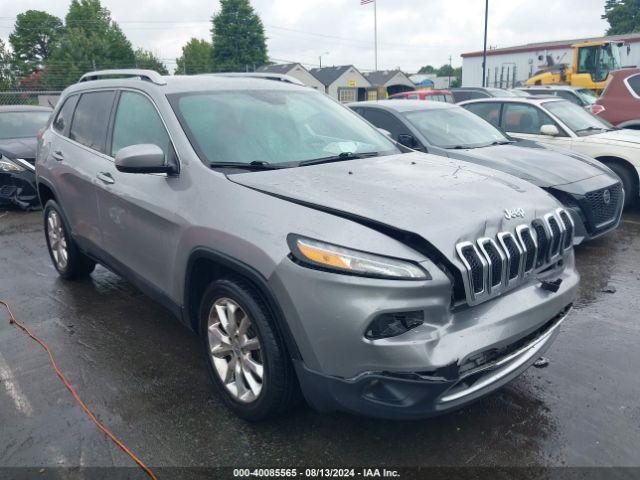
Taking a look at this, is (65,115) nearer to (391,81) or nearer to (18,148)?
(18,148)

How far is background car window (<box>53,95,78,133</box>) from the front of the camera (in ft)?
15.7

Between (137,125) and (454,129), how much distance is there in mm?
4301

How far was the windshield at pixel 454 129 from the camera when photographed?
21.5 feet

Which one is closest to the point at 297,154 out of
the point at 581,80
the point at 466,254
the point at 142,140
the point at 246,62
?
the point at 142,140

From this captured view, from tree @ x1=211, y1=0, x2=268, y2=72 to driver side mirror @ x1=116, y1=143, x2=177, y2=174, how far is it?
67.2 meters

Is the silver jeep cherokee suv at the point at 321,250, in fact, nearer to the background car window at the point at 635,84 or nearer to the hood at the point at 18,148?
the hood at the point at 18,148

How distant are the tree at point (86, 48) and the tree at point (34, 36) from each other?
6.89 feet

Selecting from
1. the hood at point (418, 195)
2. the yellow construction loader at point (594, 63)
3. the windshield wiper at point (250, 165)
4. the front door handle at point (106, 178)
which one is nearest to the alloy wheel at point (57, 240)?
the front door handle at point (106, 178)

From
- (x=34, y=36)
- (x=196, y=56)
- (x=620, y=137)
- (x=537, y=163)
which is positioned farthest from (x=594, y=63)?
(x=196, y=56)

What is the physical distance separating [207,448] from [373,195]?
1.51 m

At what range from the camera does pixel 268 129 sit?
11.5 ft

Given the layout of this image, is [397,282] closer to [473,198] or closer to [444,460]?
[473,198]

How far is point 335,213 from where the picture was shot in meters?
2.56

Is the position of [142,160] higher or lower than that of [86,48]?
lower
